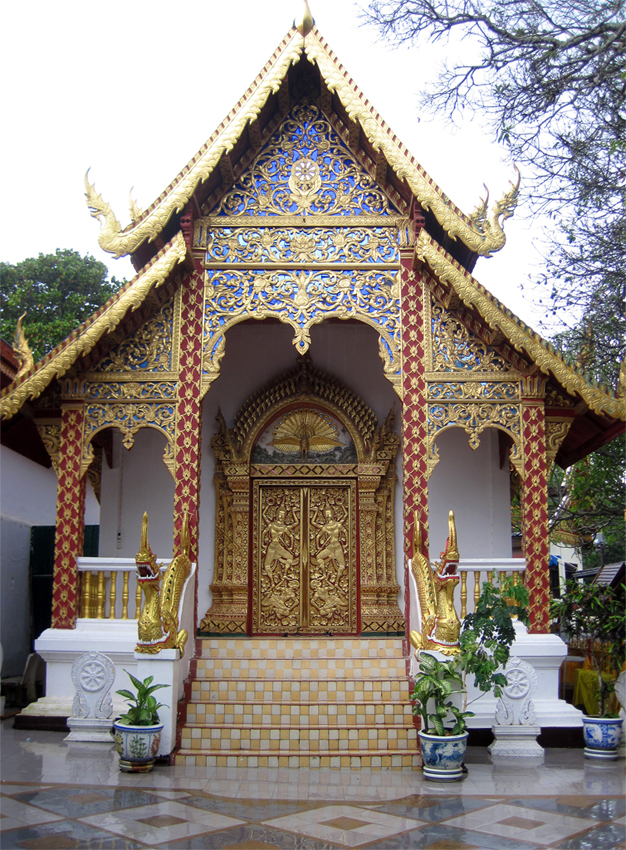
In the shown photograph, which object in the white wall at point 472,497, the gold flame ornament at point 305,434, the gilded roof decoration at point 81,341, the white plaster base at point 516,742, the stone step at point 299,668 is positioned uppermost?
the gilded roof decoration at point 81,341

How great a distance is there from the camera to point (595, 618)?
6727mm

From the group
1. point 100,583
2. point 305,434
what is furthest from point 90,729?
point 305,434

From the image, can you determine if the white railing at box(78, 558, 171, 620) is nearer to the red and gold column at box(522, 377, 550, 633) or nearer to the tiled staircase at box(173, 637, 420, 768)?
the tiled staircase at box(173, 637, 420, 768)

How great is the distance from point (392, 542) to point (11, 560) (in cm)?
420

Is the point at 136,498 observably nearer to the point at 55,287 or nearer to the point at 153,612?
the point at 153,612

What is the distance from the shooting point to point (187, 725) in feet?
18.4

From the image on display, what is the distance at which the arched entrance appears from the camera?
293 inches

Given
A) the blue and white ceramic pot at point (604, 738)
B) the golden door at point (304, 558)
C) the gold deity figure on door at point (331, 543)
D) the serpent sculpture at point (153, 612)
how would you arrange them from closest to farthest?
the serpent sculpture at point (153, 612), the blue and white ceramic pot at point (604, 738), the golden door at point (304, 558), the gold deity figure on door at point (331, 543)

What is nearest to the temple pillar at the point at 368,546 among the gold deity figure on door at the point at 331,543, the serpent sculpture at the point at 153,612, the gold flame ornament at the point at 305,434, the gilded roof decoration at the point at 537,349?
the gold deity figure on door at the point at 331,543

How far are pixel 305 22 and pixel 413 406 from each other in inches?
128

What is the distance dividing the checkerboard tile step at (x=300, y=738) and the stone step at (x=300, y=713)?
8 cm

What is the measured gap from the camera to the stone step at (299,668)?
20.0 feet

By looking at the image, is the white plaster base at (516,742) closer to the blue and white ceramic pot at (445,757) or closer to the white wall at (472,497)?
the blue and white ceramic pot at (445,757)

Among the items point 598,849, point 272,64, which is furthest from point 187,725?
point 272,64
